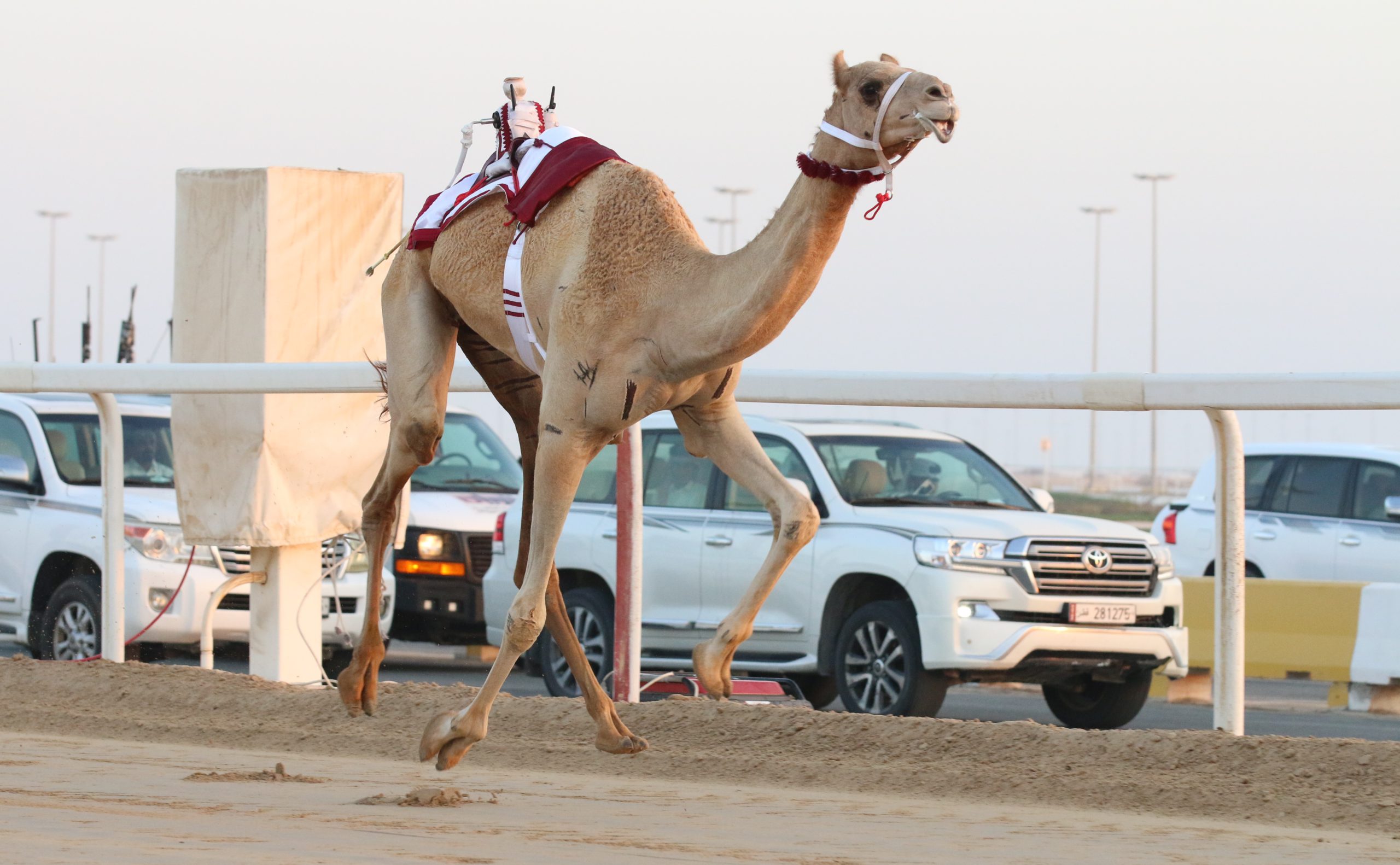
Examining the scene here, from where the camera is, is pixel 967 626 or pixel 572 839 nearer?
pixel 572 839

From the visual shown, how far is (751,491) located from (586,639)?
24.4ft

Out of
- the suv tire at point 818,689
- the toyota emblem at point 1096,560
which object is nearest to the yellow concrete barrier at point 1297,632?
the toyota emblem at point 1096,560

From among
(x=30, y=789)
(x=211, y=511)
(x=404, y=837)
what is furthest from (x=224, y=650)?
(x=404, y=837)

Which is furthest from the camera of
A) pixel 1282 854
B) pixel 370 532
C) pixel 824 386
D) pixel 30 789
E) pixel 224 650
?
pixel 224 650

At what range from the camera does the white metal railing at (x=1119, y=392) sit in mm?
7031

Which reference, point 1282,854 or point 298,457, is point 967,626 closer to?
point 298,457

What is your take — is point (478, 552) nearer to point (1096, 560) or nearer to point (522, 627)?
point (1096, 560)

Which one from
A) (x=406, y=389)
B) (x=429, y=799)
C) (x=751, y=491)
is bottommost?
(x=429, y=799)

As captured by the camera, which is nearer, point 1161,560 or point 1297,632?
point 1161,560

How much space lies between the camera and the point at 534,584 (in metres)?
6.46

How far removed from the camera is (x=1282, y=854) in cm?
575

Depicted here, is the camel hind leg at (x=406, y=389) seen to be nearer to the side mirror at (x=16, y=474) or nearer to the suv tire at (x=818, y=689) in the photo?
the suv tire at (x=818, y=689)

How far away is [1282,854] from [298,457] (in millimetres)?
5565

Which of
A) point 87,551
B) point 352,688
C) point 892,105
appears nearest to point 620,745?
point 352,688
